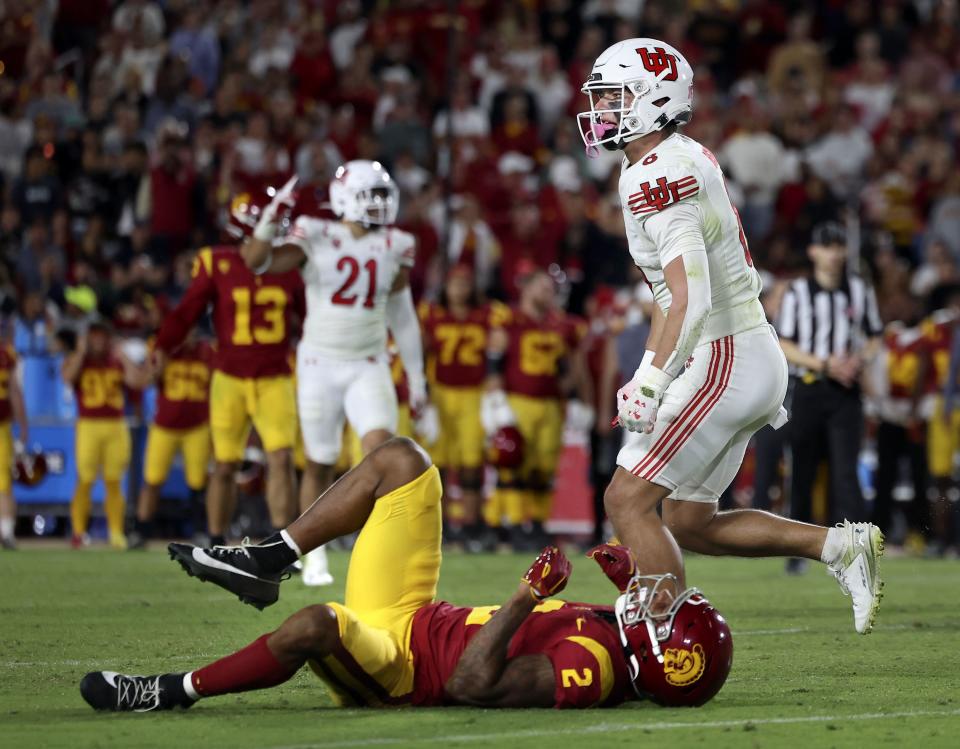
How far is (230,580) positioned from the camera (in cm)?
569

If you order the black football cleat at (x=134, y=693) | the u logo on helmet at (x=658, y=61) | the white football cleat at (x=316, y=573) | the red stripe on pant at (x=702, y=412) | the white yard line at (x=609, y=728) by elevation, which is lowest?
the white football cleat at (x=316, y=573)

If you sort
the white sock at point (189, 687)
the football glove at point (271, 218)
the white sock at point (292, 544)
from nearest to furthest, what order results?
1. the white sock at point (189, 687)
2. the white sock at point (292, 544)
3. the football glove at point (271, 218)

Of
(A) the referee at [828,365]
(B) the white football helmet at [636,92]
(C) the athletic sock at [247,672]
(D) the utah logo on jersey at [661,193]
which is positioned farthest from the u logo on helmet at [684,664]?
(A) the referee at [828,365]

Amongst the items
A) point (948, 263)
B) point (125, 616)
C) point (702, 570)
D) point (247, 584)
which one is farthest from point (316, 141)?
point (247, 584)

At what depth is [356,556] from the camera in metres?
5.43

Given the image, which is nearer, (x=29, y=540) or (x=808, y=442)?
(x=808, y=442)

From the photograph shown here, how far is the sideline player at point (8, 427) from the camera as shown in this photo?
1315 centimetres

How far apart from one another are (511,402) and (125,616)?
6.17 metres

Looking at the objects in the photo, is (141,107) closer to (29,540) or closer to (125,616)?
(29,540)

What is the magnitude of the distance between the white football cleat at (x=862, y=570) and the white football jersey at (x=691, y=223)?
0.81 meters

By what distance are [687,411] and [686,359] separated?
22 cm

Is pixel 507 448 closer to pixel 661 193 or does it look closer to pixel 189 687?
pixel 661 193

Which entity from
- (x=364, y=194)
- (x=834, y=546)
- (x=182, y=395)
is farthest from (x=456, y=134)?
(x=834, y=546)

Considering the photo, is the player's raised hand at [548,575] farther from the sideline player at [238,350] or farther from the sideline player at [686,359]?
the sideline player at [238,350]
